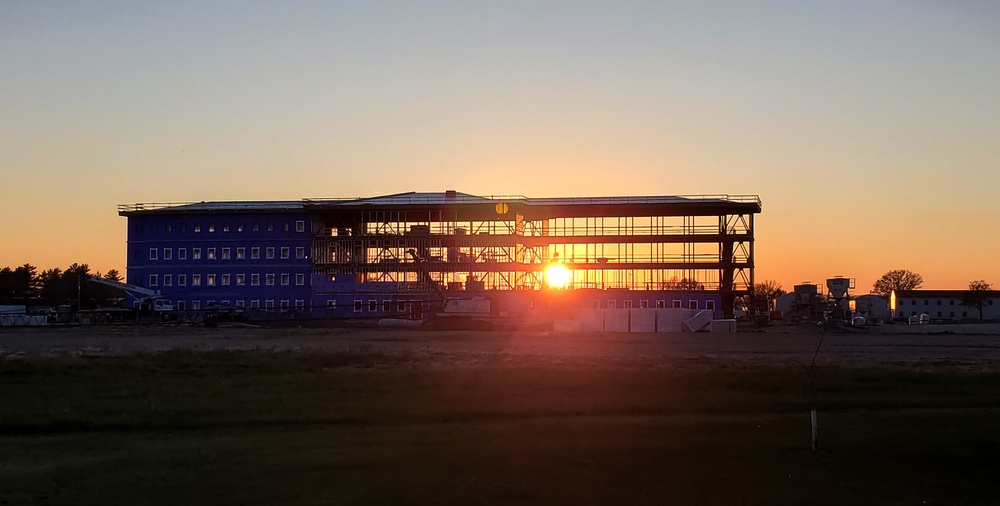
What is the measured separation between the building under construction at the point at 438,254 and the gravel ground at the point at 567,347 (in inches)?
1023

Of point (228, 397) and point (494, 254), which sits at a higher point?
point (494, 254)

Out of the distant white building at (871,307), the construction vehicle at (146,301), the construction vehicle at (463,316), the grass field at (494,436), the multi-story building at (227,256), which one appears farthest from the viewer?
the distant white building at (871,307)

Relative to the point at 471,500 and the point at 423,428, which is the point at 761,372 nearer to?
the point at 423,428

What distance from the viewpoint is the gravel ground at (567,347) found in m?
39.2

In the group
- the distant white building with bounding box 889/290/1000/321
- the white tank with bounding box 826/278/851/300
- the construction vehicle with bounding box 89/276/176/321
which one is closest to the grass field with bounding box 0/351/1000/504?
the white tank with bounding box 826/278/851/300

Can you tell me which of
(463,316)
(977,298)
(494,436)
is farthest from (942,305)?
(494,436)

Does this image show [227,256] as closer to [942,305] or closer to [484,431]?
[484,431]

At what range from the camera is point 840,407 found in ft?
79.6

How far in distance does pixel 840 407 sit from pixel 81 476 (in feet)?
59.8

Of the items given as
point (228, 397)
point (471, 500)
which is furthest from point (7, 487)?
point (228, 397)

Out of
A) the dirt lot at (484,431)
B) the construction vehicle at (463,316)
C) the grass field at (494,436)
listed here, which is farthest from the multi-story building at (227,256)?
the grass field at (494,436)

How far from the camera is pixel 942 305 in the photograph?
6358 inches

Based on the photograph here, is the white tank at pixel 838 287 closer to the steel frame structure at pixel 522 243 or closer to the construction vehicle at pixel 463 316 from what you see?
the steel frame structure at pixel 522 243

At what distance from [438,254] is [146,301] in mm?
30924
